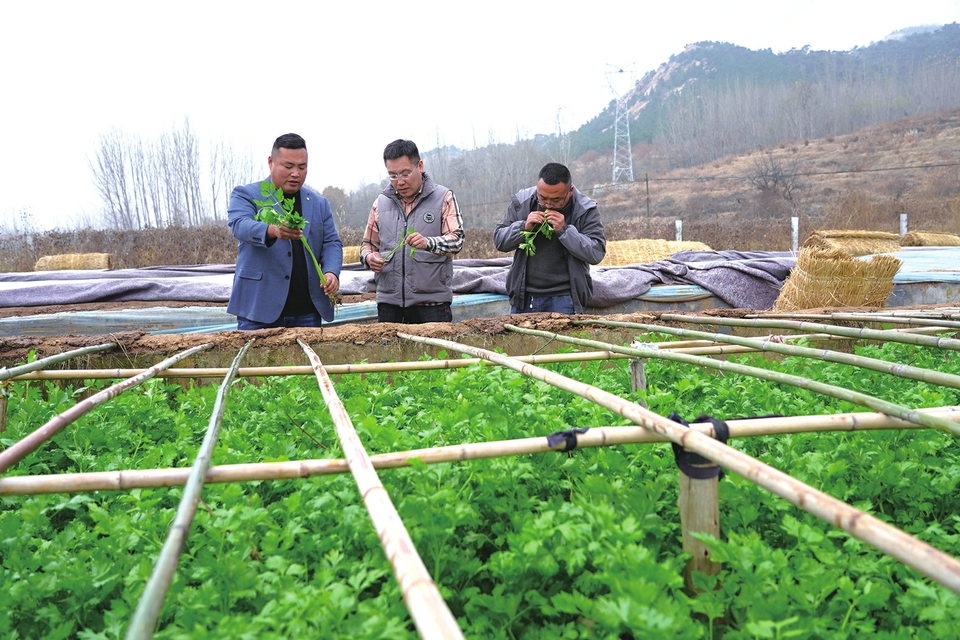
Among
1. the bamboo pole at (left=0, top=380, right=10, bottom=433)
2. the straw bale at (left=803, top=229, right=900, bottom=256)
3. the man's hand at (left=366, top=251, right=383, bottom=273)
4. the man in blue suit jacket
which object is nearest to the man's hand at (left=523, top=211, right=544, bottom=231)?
the man's hand at (left=366, top=251, right=383, bottom=273)

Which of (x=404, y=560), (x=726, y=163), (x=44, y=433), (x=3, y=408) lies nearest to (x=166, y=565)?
(x=404, y=560)

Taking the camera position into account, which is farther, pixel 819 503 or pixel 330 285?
pixel 330 285

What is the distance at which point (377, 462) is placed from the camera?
165 cm

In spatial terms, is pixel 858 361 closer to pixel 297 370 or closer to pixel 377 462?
pixel 377 462

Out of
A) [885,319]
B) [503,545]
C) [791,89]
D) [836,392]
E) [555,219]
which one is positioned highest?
[791,89]

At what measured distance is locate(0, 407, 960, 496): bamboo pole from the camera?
1.59 metres

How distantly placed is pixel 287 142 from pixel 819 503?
3.93m

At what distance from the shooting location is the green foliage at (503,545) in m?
1.25

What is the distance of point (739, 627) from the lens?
4.44 ft

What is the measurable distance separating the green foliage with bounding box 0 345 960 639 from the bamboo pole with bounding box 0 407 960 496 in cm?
8

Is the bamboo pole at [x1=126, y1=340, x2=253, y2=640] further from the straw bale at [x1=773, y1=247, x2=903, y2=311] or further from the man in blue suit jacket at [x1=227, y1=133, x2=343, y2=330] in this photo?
the straw bale at [x1=773, y1=247, x2=903, y2=311]

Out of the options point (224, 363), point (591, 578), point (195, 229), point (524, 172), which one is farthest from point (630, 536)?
point (524, 172)

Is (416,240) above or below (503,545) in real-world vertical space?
above

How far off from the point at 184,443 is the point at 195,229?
64.9ft
